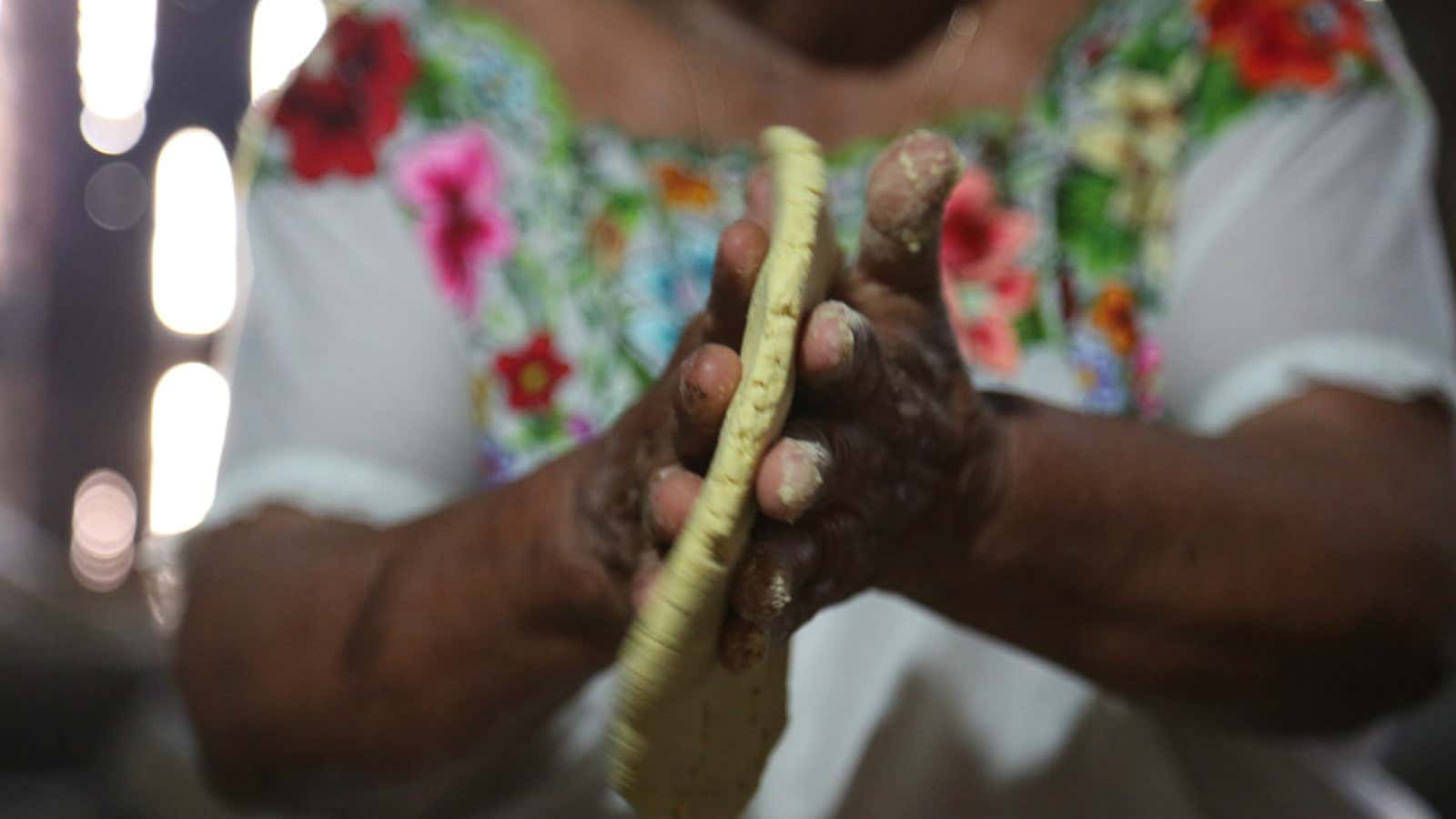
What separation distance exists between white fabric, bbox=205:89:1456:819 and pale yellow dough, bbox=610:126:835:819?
0.16 m

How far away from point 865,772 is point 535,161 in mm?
321

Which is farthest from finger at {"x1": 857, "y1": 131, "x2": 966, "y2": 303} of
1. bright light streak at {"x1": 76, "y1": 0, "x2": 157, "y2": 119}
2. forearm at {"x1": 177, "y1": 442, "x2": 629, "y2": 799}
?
bright light streak at {"x1": 76, "y1": 0, "x2": 157, "y2": 119}

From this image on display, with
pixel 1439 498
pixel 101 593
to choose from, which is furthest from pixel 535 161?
pixel 101 593

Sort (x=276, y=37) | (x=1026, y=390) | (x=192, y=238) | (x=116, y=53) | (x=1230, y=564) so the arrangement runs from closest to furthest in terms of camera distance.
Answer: (x=1230, y=564)
(x=1026, y=390)
(x=276, y=37)
(x=116, y=53)
(x=192, y=238)

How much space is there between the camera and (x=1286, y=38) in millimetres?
571

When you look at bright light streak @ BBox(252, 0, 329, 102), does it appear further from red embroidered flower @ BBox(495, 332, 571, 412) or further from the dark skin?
the dark skin

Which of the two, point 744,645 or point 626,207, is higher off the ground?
point 744,645

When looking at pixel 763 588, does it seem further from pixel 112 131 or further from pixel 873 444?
pixel 112 131

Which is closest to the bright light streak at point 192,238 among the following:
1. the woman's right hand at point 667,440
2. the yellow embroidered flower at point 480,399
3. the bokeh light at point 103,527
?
the bokeh light at point 103,527

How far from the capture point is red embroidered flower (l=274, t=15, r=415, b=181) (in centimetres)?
62

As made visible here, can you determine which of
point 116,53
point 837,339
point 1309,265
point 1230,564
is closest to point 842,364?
point 837,339

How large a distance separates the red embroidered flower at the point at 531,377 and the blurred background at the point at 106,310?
0.50 metres

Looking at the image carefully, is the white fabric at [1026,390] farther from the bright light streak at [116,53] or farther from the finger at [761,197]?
the bright light streak at [116,53]

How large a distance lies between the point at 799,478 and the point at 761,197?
0.10m
